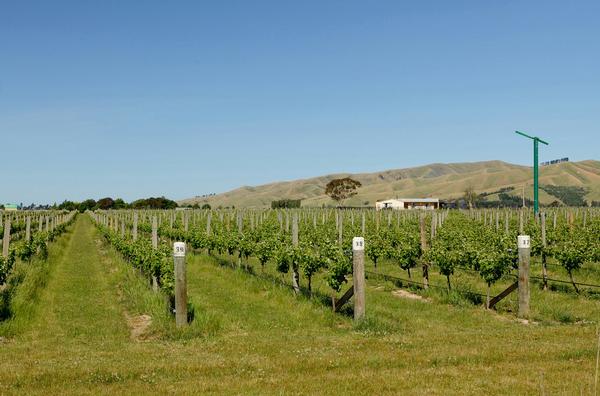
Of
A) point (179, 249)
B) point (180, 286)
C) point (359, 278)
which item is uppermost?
point (179, 249)

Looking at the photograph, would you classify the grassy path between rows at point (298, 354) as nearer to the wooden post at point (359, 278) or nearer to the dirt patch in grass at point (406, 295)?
the wooden post at point (359, 278)

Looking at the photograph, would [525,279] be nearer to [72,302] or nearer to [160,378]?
[160,378]

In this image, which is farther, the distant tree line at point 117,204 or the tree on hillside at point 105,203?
the tree on hillside at point 105,203

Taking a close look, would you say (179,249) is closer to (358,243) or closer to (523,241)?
(358,243)

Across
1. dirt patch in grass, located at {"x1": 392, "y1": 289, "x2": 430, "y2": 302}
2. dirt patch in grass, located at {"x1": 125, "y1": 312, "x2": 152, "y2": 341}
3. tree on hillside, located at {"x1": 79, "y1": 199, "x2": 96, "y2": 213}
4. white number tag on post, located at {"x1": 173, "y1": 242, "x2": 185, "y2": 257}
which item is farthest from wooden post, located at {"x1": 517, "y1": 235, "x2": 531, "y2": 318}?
tree on hillside, located at {"x1": 79, "y1": 199, "x2": 96, "y2": 213}

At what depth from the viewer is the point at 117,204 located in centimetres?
15125

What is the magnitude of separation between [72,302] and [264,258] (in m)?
6.30

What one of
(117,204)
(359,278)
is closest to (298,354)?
(359,278)

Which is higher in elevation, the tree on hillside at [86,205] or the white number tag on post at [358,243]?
the tree on hillside at [86,205]

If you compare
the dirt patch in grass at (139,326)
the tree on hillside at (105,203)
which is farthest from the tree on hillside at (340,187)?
the dirt patch in grass at (139,326)

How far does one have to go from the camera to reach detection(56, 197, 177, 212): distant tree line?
13900 cm

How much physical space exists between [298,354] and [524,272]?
6210 millimetres

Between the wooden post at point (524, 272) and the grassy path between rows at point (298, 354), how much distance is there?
83 cm

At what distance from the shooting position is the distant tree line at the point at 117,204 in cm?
13900
